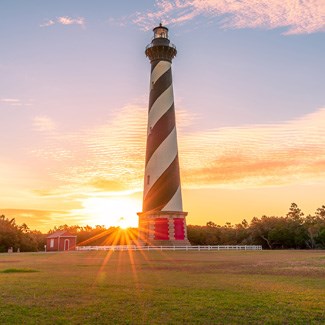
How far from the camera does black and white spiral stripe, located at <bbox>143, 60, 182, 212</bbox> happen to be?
128 ft

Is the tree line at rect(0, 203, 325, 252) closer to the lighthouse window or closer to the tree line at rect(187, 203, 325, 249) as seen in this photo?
the tree line at rect(187, 203, 325, 249)

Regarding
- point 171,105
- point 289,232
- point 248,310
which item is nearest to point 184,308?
point 248,310

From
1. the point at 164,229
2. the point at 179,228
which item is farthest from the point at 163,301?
the point at 179,228

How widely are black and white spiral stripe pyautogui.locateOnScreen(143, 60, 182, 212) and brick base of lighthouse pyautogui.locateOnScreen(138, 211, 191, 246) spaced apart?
69 cm

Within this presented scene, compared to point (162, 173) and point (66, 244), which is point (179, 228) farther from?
point (66, 244)

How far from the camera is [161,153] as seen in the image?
39250mm

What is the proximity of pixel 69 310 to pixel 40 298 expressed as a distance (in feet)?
5.63

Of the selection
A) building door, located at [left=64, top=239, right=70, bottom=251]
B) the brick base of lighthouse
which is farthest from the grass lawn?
building door, located at [left=64, top=239, right=70, bottom=251]

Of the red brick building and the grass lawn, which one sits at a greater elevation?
the red brick building

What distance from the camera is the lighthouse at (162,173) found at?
38.7 m

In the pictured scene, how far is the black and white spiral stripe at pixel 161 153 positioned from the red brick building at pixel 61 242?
1738cm

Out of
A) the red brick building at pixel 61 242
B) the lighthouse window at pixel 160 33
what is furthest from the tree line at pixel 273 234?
the lighthouse window at pixel 160 33

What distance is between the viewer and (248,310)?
8242 millimetres

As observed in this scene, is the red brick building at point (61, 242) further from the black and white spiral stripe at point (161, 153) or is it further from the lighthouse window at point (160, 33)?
the lighthouse window at point (160, 33)
